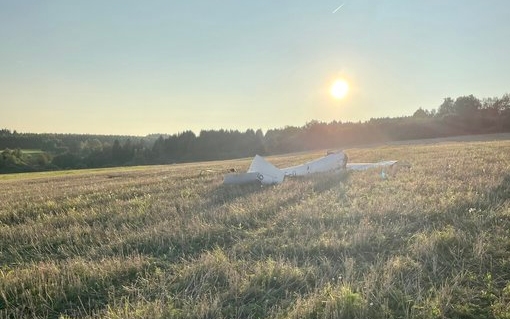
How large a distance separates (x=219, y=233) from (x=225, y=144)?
102859 millimetres

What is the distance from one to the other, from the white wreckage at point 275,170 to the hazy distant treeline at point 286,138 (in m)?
67.6

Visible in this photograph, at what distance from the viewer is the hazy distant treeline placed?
7656cm

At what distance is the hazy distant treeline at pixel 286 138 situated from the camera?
76562mm

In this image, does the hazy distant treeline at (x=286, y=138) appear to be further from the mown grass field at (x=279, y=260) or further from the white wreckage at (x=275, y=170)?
the mown grass field at (x=279, y=260)

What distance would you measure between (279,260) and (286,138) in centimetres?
9433

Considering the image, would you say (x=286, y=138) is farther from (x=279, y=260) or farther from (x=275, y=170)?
(x=279, y=260)

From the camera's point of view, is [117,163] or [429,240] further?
[117,163]

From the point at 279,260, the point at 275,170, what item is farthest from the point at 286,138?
the point at 279,260

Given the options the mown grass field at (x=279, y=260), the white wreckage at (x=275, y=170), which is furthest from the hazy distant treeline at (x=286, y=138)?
the mown grass field at (x=279, y=260)

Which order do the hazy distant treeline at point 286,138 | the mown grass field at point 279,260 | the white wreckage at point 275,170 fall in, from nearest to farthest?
the mown grass field at point 279,260, the white wreckage at point 275,170, the hazy distant treeline at point 286,138

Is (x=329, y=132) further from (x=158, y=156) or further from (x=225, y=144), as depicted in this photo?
(x=158, y=156)

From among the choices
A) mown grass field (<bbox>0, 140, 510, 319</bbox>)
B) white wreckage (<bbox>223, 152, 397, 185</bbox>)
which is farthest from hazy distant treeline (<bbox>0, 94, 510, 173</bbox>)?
mown grass field (<bbox>0, 140, 510, 319</bbox>)

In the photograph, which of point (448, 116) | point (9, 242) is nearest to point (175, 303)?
point (9, 242)

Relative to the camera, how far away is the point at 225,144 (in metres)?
109
